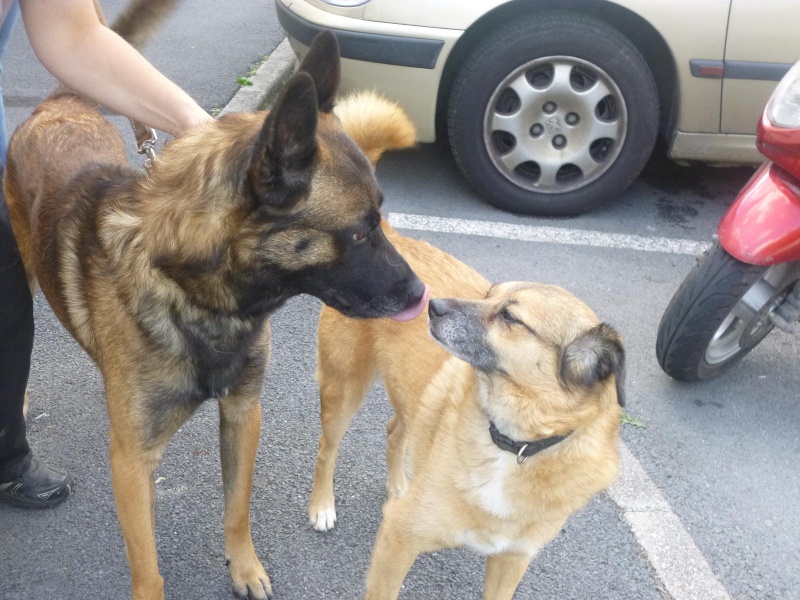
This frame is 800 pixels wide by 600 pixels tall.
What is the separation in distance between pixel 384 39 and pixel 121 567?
3.01 meters

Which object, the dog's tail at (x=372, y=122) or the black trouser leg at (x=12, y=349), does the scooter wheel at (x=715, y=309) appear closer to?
the dog's tail at (x=372, y=122)

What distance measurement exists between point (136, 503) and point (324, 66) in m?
1.34

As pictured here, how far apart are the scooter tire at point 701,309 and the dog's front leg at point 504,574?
1.30 meters

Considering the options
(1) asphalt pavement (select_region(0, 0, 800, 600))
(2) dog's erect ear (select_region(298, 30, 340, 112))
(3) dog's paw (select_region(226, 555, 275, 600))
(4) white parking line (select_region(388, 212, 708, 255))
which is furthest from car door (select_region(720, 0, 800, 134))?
(3) dog's paw (select_region(226, 555, 275, 600))

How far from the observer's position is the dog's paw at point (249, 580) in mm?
2514

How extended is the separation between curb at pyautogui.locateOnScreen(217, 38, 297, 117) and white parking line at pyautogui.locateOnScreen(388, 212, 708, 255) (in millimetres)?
1632

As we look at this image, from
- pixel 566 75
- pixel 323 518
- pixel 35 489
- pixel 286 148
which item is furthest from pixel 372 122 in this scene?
pixel 566 75

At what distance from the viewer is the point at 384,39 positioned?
4.29 meters

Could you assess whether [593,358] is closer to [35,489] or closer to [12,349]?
[12,349]

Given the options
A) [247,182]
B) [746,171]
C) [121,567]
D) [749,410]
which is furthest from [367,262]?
[746,171]

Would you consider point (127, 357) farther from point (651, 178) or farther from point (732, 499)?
point (651, 178)

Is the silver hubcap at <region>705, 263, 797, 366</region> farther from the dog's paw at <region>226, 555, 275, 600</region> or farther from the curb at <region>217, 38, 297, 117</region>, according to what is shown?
the curb at <region>217, 38, 297, 117</region>

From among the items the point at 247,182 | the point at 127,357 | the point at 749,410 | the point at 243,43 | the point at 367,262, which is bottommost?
the point at 243,43

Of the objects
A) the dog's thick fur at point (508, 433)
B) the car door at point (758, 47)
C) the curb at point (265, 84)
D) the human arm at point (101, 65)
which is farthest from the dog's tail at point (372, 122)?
the curb at point (265, 84)
